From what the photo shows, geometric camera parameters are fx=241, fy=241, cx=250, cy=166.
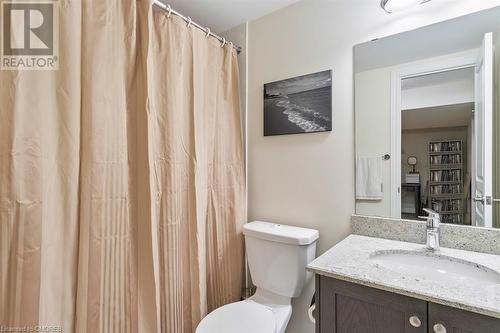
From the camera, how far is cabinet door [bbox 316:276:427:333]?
760mm

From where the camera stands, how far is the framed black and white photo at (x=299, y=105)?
1.44 meters

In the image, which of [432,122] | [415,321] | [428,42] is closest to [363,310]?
[415,321]

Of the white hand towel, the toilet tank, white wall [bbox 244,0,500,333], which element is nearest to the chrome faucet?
the white hand towel

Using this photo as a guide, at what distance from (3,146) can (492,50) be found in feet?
6.36

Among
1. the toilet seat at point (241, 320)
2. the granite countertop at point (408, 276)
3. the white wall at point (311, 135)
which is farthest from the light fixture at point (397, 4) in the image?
the toilet seat at point (241, 320)

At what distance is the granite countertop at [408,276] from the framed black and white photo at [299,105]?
2.29ft

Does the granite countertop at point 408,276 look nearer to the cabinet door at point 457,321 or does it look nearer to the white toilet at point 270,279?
the cabinet door at point 457,321

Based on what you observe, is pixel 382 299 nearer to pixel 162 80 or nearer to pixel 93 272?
pixel 93 272

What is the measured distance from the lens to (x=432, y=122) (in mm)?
1160

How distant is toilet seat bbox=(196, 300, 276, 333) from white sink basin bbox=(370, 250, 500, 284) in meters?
0.60

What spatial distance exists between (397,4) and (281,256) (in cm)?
141

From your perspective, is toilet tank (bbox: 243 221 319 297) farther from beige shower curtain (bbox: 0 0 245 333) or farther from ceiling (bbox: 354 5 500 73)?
ceiling (bbox: 354 5 500 73)

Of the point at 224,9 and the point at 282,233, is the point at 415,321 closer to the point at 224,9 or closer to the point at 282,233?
the point at 282,233

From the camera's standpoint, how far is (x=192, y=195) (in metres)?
1.37
